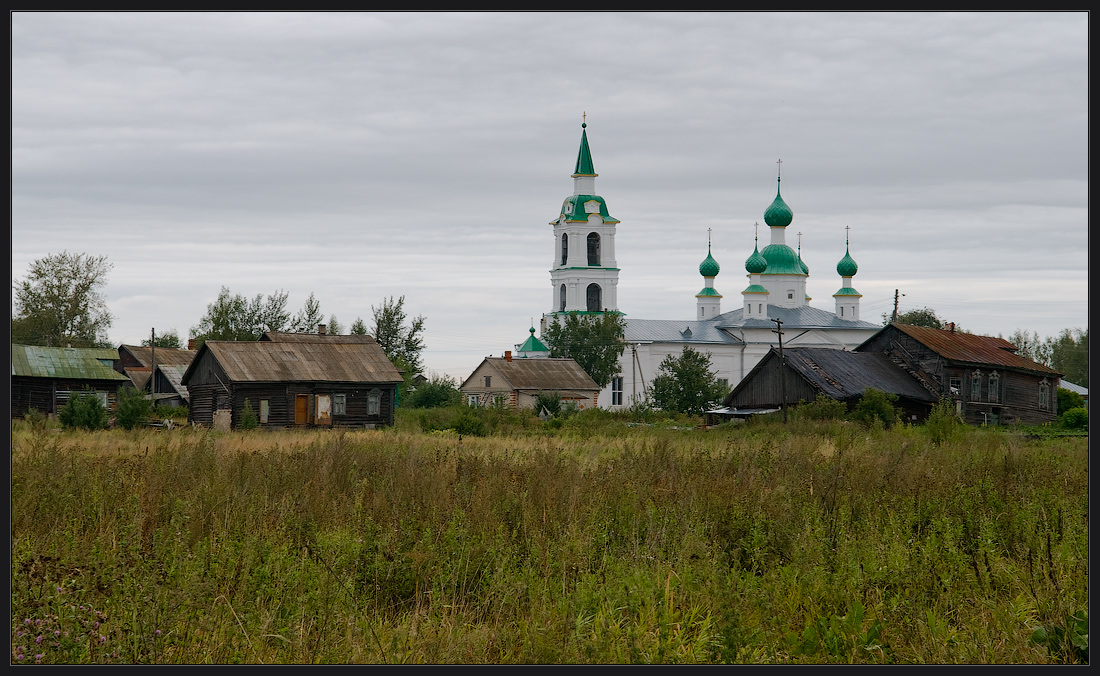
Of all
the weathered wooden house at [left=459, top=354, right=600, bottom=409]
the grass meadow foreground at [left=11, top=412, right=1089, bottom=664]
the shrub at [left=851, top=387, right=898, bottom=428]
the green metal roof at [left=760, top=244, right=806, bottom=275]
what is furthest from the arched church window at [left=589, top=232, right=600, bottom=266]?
the grass meadow foreground at [left=11, top=412, right=1089, bottom=664]

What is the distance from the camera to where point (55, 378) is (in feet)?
135

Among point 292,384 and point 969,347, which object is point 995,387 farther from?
point 292,384

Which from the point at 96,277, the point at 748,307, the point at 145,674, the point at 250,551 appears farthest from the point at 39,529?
the point at 748,307

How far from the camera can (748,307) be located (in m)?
85.8

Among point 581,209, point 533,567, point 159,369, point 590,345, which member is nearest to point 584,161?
point 581,209

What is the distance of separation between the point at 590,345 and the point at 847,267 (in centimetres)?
3050

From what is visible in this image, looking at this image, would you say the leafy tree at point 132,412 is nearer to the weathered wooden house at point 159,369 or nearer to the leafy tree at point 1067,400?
the weathered wooden house at point 159,369

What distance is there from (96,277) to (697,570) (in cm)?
5921

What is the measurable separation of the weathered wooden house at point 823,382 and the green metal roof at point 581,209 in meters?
44.6

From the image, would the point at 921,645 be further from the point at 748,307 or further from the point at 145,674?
the point at 748,307

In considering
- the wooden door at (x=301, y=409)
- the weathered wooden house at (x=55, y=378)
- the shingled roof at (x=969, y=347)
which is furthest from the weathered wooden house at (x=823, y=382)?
the weathered wooden house at (x=55, y=378)

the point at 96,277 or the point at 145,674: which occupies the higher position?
the point at 96,277

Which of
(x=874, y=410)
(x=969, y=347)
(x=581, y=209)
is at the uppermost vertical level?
(x=581, y=209)

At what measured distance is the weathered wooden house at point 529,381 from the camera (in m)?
61.9
